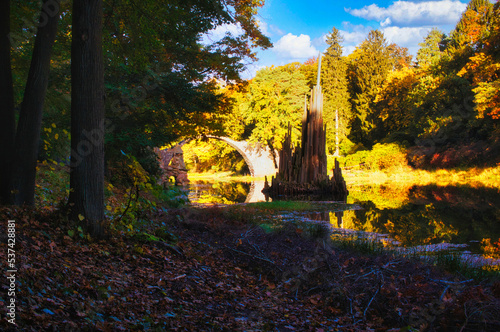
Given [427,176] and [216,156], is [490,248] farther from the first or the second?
[216,156]

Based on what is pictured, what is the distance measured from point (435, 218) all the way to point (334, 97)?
31982 millimetres

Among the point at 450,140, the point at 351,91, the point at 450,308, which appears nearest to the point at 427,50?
the point at 351,91

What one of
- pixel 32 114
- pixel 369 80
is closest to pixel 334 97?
pixel 369 80

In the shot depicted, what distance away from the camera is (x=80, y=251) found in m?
4.13

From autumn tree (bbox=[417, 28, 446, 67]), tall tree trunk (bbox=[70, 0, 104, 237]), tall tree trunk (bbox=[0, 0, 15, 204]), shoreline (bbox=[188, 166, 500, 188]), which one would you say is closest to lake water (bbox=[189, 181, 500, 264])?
shoreline (bbox=[188, 166, 500, 188])

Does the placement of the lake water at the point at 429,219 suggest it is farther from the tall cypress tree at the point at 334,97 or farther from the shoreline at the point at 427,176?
the tall cypress tree at the point at 334,97

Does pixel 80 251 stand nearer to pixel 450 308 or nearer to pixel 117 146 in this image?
pixel 450 308

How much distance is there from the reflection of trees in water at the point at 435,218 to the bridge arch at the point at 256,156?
67.7 feet

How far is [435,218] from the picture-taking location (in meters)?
12.3

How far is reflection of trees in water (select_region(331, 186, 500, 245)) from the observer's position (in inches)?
381

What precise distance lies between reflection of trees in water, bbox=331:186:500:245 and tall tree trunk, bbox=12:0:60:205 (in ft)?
24.3

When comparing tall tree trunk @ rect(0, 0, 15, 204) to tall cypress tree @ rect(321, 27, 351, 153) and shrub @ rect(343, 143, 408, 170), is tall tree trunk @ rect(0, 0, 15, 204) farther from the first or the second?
tall cypress tree @ rect(321, 27, 351, 153)

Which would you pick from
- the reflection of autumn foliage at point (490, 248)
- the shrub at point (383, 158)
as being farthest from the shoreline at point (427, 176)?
the reflection of autumn foliage at point (490, 248)

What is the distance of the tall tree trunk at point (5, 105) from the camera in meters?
5.19
